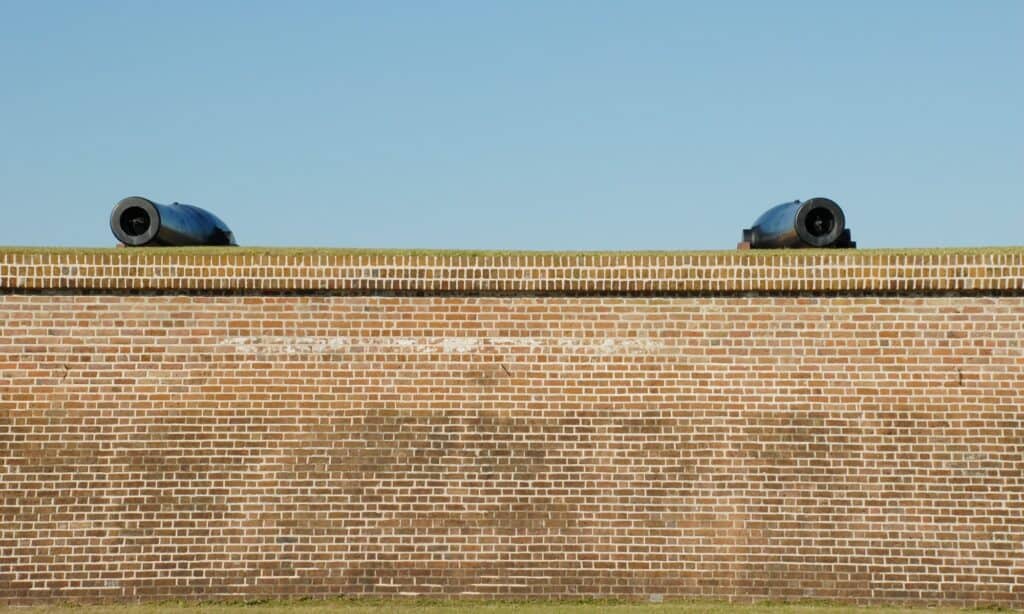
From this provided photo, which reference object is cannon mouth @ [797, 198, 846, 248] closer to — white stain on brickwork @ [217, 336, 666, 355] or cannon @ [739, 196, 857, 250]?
cannon @ [739, 196, 857, 250]

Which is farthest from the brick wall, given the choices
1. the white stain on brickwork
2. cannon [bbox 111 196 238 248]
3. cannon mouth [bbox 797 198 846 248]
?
cannon [bbox 111 196 238 248]

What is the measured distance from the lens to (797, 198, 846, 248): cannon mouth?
10.4 metres

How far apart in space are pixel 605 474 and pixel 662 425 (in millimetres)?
628

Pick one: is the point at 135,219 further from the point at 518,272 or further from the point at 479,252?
the point at 518,272

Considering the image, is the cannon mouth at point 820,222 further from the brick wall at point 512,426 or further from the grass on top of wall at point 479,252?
the brick wall at point 512,426

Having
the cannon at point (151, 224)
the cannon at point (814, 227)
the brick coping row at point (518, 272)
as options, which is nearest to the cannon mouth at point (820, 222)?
the cannon at point (814, 227)

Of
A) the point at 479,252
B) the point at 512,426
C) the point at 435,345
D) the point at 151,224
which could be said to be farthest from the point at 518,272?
the point at 151,224

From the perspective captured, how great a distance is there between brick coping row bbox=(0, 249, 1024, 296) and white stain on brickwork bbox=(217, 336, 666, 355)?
0.41m

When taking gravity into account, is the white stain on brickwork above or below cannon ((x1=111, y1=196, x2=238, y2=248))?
below

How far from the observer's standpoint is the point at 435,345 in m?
8.99

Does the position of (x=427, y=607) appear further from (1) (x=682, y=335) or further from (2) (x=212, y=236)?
(2) (x=212, y=236)

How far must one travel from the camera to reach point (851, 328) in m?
8.95

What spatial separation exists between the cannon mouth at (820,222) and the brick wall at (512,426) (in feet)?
4.89

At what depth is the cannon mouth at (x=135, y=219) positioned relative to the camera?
34.7 feet
